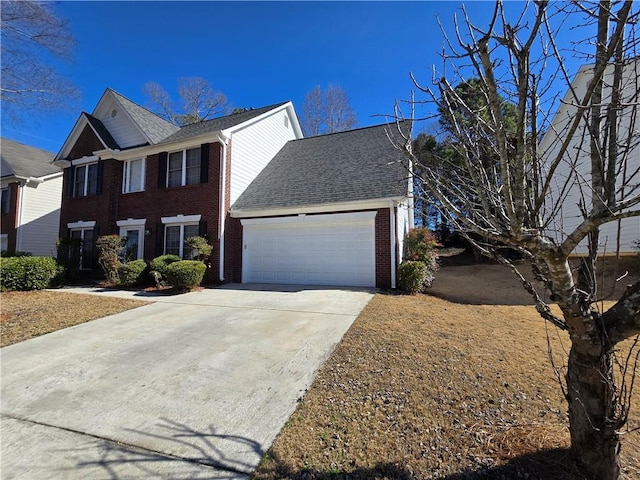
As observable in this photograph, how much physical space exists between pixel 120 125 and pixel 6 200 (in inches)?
418

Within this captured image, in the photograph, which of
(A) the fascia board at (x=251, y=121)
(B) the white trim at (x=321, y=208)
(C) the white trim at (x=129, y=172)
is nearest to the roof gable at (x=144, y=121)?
(C) the white trim at (x=129, y=172)

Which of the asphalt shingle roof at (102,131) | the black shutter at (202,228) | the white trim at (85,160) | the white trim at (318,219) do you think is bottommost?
the black shutter at (202,228)

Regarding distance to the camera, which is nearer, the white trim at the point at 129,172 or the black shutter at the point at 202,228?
the black shutter at the point at 202,228

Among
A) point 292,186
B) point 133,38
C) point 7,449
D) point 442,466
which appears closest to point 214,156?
point 292,186

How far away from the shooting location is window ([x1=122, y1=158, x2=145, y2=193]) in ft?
44.6

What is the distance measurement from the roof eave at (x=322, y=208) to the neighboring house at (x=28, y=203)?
1404 centimetres

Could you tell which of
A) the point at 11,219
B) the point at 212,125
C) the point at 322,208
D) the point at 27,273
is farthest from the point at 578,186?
the point at 11,219

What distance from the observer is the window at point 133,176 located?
535 inches

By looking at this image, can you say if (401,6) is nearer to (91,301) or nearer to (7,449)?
(7,449)

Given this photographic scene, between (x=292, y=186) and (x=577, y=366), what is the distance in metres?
11.1

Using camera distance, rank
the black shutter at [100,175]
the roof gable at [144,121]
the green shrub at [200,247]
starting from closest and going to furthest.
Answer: the green shrub at [200,247] < the roof gable at [144,121] < the black shutter at [100,175]

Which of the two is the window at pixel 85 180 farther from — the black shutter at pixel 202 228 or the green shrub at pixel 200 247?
the green shrub at pixel 200 247

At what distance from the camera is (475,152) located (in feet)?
8.05

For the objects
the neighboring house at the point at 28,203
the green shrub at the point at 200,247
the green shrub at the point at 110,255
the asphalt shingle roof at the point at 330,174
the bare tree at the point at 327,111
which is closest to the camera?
the asphalt shingle roof at the point at 330,174
